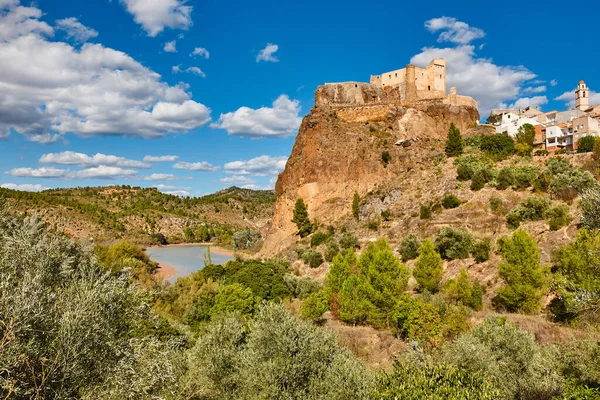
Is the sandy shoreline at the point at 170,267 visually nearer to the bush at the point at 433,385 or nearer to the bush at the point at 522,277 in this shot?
the bush at the point at 522,277

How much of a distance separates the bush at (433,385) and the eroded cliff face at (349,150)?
34570mm

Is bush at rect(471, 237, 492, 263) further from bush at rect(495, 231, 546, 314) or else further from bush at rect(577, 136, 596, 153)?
bush at rect(577, 136, 596, 153)

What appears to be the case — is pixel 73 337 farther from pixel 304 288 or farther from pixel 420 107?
pixel 420 107

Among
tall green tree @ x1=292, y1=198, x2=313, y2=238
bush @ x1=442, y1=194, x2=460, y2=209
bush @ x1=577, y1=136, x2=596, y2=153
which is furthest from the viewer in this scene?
tall green tree @ x1=292, y1=198, x2=313, y2=238

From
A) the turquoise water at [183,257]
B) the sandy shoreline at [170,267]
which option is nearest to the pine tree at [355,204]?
the sandy shoreline at [170,267]

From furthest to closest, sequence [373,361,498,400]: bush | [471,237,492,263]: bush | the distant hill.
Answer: the distant hill, [471,237,492,263]: bush, [373,361,498,400]: bush

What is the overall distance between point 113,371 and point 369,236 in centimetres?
3253

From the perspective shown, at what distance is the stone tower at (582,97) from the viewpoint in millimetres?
64694

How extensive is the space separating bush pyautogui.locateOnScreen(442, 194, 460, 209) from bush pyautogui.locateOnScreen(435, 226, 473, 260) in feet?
20.5

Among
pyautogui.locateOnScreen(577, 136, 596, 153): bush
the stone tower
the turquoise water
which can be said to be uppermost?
the stone tower

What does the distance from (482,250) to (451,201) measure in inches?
376

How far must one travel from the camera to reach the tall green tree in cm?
4531

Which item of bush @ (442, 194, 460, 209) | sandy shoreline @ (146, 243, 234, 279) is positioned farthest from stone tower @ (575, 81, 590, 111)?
sandy shoreline @ (146, 243, 234, 279)

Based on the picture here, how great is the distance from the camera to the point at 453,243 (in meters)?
29.2
